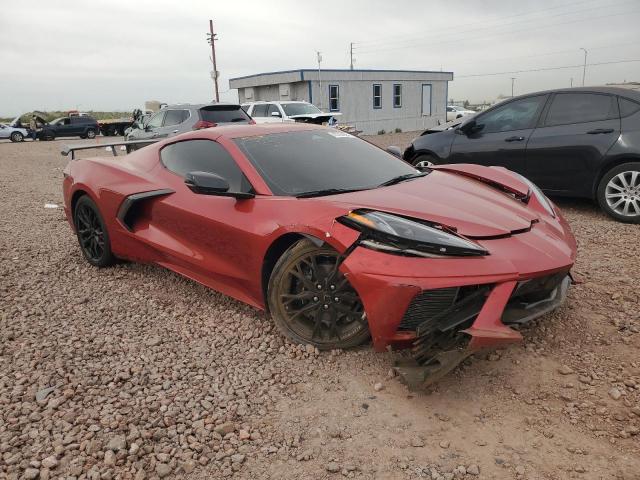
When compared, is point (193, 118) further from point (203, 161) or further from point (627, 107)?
point (627, 107)

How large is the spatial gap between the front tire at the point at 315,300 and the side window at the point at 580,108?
445 cm

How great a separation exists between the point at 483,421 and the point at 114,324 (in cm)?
244

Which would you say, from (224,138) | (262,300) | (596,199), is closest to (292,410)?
(262,300)

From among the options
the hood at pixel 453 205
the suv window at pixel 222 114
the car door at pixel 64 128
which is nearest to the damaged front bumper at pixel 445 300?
the hood at pixel 453 205

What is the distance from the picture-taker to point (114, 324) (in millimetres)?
3432

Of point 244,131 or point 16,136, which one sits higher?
A: point 244,131

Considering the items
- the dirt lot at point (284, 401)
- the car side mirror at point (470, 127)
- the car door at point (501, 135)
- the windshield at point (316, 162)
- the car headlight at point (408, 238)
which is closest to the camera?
the dirt lot at point (284, 401)

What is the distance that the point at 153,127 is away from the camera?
12859 millimetres

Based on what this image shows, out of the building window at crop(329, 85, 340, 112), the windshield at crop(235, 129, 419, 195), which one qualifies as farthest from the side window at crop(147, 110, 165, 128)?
the building window at crop(329, 85, 340, 112)

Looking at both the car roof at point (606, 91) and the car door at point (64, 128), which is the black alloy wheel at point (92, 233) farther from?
the car door at point (64, 128)

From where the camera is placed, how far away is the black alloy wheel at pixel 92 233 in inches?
171

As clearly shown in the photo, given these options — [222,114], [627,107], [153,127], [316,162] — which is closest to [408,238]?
[316,162]

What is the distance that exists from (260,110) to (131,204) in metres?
13.5

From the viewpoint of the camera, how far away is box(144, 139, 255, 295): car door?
3135 millimetres
